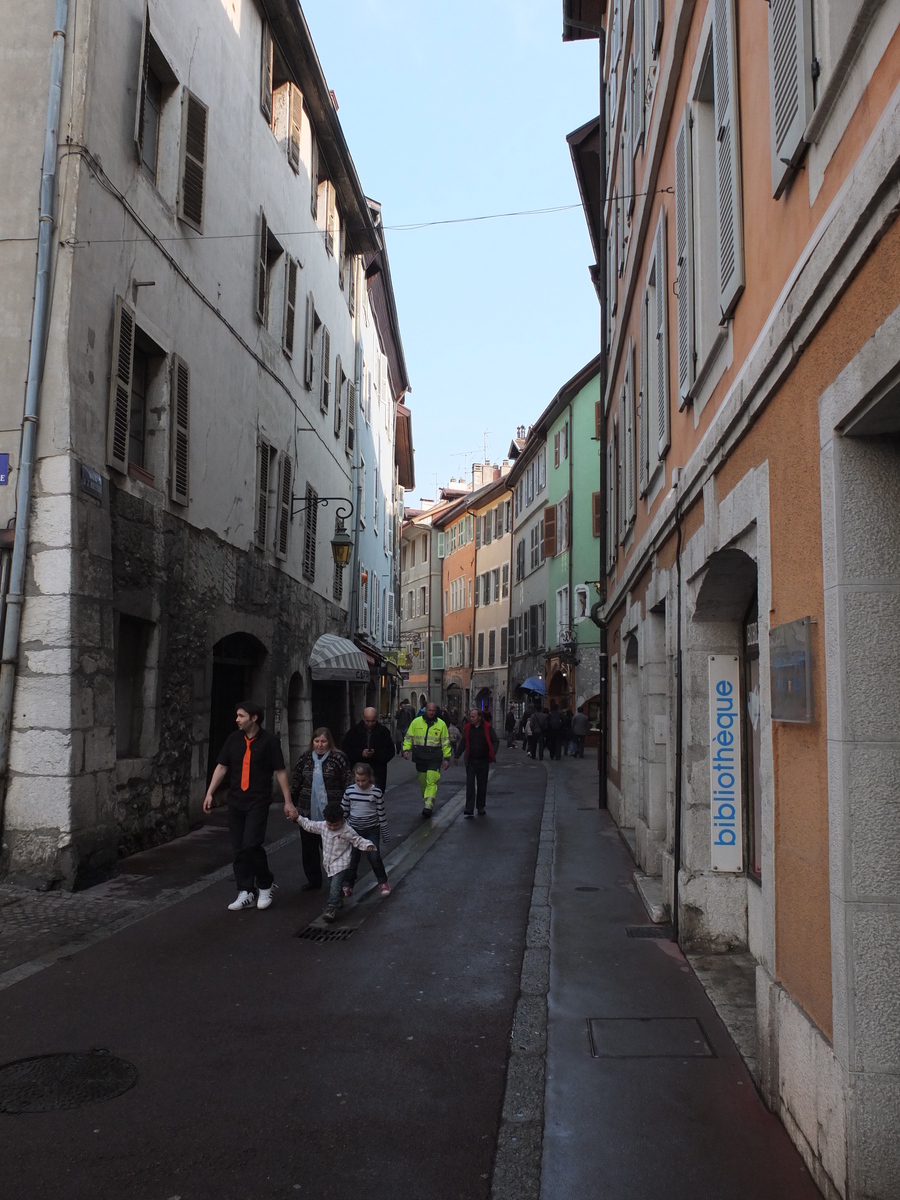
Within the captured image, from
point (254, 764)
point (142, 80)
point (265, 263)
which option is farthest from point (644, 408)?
point (265, 263)

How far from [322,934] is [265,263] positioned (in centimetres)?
1168

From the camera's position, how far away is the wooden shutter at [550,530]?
119 feet

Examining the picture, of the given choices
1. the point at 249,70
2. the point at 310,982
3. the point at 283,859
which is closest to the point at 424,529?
the point at 249,70

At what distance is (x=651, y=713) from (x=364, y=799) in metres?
2.89

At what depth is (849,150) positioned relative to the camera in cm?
364

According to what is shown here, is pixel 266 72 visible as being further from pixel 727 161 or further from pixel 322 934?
pixel 322 934

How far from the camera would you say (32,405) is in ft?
29.3

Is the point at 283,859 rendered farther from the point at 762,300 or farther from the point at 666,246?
the point at 762,300

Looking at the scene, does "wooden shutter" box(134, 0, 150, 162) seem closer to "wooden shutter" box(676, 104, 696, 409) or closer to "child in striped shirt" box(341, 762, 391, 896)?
"wooden shutter" box(676, 104, 696, 409)

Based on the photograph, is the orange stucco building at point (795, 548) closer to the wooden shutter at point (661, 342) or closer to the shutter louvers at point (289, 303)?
the wooden shutter at point (661, 342)

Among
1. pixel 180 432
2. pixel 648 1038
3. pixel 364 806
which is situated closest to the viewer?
pixel 648 1038

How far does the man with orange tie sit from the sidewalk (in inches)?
98.5

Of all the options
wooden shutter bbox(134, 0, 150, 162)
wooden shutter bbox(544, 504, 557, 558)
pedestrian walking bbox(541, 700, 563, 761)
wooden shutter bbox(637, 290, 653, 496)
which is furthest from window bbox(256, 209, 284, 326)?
wooden shutter bbox(544, 504, 557, 558)

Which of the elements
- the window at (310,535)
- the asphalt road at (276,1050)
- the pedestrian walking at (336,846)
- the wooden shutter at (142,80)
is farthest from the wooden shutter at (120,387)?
the window at (310,535)
